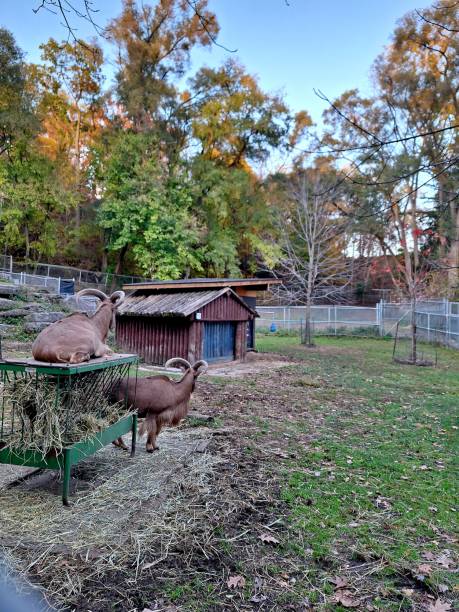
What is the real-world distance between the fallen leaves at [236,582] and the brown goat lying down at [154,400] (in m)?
2.43

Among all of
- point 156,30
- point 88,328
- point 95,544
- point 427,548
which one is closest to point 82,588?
point 95,544

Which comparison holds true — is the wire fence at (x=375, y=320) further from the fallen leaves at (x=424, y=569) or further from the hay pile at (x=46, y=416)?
the hay pile at (x=46, y=416)

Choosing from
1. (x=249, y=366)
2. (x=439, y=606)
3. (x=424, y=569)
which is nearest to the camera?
(x=439, y=606)

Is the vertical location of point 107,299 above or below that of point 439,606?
above

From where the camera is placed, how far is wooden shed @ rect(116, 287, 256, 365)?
42.9ft

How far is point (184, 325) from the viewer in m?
13.2

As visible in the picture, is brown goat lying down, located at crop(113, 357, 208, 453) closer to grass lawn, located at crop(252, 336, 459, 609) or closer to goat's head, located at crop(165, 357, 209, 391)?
goat's head, located at crop(165, 357, 209, 391)

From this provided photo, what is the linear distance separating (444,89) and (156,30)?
1997cm

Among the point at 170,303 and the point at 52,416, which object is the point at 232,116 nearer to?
the point at 170,303

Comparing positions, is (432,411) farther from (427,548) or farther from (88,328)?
(88,328)

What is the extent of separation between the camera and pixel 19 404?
3.82m

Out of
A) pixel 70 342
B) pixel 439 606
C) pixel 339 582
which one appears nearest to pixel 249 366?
pixel 70 342

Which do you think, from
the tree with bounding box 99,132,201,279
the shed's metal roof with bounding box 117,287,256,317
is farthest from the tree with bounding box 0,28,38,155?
the shed's metal roof with bounding box 117,287,256,317

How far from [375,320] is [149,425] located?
2514cm
